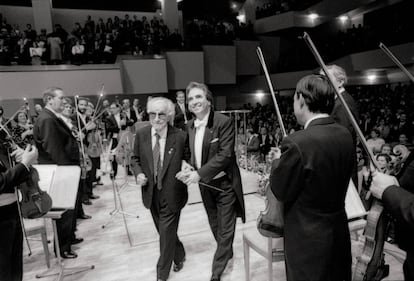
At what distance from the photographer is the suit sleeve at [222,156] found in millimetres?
2375

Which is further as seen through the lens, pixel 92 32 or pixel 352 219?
pixel 92 32

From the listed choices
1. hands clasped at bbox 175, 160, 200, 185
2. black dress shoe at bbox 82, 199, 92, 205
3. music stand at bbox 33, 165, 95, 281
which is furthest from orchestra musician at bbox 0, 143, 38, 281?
black dress shoe at bbox 82, 199, 92, 205

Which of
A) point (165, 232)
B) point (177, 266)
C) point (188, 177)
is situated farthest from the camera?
point (177, 266)

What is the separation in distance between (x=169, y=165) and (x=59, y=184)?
910mm

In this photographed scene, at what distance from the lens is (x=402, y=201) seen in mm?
1131

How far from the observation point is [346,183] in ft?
4.96

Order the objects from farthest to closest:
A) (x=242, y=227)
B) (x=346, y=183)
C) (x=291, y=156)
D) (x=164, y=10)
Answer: (x=164, y=10), (x=242, y=227), (x=346, y=183), (x=291, y=156)

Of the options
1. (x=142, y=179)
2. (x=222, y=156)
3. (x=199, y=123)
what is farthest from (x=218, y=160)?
(x=142, y=179)

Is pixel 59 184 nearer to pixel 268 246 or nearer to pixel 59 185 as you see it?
pixel 59 185

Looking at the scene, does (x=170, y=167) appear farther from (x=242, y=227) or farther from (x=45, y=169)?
(x=242, y=227)

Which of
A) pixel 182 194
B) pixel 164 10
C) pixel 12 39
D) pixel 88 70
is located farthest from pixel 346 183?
pixel 164 10

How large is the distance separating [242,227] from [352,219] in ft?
5.05

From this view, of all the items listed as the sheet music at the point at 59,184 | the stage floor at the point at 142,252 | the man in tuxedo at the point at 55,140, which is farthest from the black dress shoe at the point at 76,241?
the sheet music at the point at 59,184

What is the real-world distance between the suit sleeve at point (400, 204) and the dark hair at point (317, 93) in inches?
18.5
